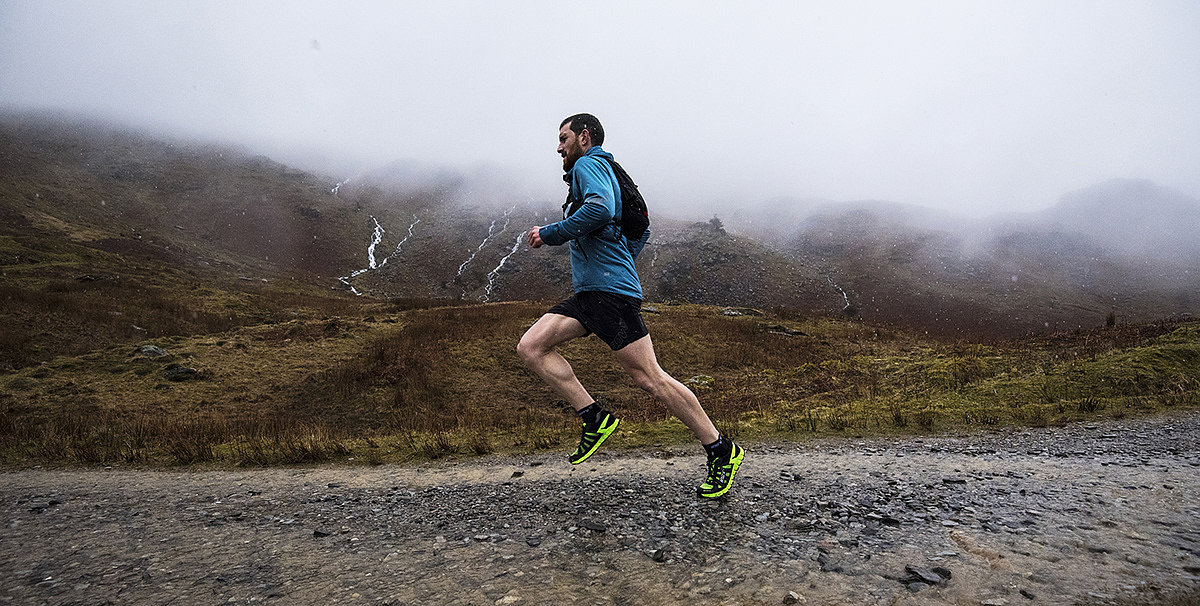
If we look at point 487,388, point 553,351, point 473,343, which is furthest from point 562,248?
point 553,351

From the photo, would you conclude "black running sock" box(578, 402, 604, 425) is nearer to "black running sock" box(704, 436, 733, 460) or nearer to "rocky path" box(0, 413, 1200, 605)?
"rocky path" box(0, 413, 1200, 605)

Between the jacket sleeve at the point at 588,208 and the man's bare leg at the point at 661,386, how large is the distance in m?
1.08

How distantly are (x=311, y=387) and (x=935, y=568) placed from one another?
17092mm

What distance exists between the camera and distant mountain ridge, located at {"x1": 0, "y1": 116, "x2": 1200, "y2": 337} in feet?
179

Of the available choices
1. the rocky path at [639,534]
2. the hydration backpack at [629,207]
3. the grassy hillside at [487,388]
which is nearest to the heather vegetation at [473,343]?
the grassy hillside at [487,388]

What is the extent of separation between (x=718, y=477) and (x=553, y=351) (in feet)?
5.95

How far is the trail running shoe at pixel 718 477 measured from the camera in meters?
4.66

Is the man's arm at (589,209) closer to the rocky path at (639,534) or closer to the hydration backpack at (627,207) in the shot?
the hydration backpack at (627,207)

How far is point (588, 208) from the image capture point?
4504 mm

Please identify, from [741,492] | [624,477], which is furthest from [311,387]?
[741,492]

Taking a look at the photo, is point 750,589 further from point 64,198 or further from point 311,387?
point 64,198

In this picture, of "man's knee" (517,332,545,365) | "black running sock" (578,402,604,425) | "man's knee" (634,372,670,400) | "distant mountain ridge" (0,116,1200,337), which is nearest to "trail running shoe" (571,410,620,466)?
"black running sock" (578,402,604,425)

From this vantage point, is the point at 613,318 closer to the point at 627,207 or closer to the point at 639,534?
the point at 627,207

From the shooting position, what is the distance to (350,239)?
262 feet
